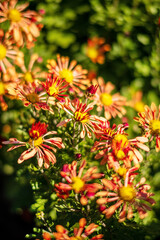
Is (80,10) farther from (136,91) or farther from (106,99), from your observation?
(106,99)

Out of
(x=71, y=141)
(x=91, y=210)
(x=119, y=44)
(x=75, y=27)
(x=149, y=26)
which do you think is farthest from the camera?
(x=75, y=27)

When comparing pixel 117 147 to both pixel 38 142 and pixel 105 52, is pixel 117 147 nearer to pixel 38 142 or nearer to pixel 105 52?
pixel 38 142

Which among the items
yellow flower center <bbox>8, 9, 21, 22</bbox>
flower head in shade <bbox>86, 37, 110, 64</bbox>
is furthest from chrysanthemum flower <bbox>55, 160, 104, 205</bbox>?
flower head in shade <bbox>86, 37, 110, 64</bbox>

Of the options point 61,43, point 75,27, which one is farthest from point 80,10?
point 61,43

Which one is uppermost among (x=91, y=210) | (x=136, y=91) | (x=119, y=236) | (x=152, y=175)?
(x=136, y=91)

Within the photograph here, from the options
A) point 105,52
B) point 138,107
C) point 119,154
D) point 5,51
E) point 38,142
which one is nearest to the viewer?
point 119,154

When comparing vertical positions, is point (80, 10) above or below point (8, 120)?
above

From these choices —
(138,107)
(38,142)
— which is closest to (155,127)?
(38,142)
